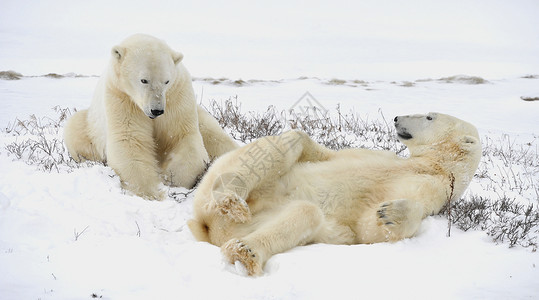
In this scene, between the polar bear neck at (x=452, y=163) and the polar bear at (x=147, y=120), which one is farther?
the polar bear at (x=147, y=120)

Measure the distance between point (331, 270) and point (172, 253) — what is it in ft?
3.14

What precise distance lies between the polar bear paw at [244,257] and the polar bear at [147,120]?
1795 mm

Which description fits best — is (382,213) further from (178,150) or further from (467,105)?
(467,105)

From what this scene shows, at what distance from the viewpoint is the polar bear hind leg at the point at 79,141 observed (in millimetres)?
4949

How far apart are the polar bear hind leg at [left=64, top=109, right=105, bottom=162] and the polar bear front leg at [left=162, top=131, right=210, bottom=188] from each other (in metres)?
0.83

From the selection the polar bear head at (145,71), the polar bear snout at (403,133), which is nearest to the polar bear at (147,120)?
the polar bear head at (145,71)

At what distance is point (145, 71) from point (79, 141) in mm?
1482

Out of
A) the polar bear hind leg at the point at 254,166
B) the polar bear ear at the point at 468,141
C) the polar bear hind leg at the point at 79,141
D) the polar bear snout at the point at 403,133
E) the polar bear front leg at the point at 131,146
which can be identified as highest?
the polar bear ear at the point at 468,141

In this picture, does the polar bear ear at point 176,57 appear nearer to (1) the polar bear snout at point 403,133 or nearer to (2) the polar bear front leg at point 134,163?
(2) the polar bear front leg at point 134,163

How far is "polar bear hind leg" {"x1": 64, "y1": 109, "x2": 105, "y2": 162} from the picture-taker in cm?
495

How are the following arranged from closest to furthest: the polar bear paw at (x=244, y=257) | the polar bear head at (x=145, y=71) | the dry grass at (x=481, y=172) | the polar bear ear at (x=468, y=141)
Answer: the polar bear paw at (x=244, y=257) → the dry grass at (x=481, y=172) → the polar bear ear at (x=468, y=141) → the polar bear head at (x=145, y=71)

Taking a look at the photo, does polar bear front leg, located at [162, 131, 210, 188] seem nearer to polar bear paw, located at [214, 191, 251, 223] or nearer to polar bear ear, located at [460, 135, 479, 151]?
polar bear paw, located at [214, 191, 251, 223]

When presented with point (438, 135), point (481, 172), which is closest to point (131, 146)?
point (438, 135)

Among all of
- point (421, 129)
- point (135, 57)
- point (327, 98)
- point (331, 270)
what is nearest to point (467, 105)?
point (327, 98)
